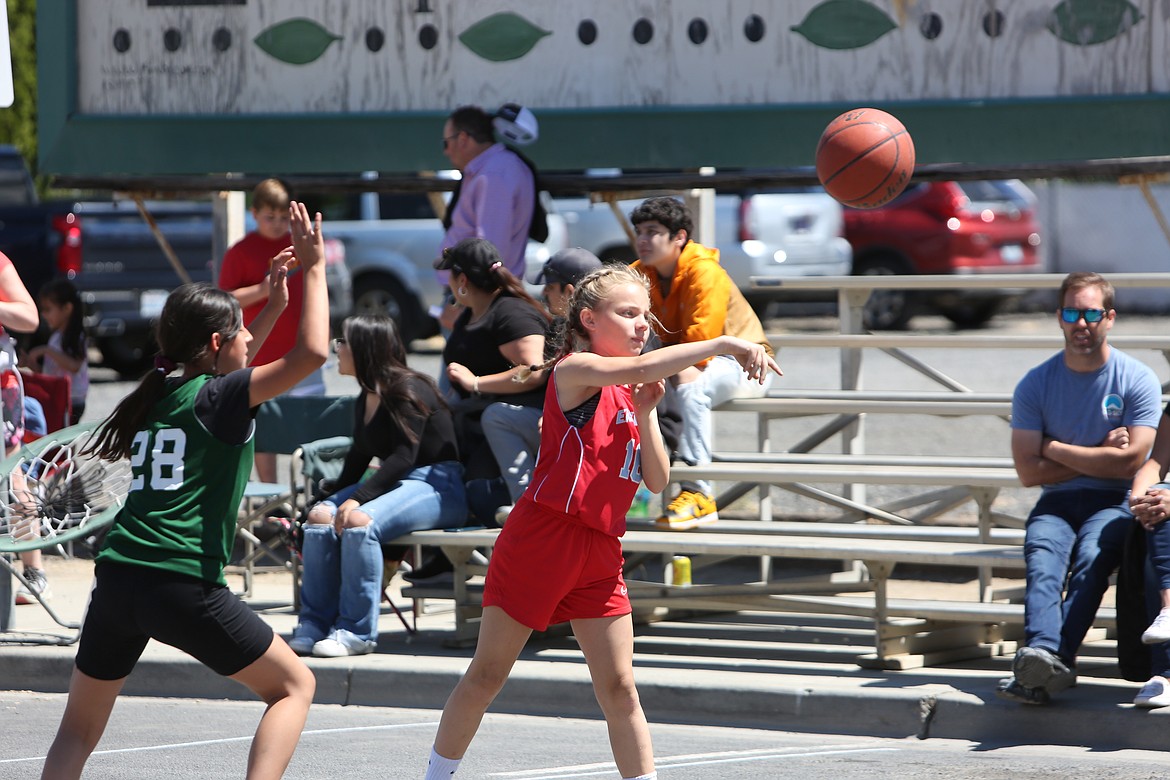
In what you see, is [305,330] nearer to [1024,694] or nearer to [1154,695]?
[1024,694]

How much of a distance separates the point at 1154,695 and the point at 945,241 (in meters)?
16.2

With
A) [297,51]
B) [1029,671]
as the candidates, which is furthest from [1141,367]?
[297,51]

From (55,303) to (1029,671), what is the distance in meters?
7.04

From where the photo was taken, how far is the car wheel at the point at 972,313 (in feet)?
73.5

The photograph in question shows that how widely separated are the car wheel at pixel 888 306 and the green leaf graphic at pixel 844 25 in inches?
498

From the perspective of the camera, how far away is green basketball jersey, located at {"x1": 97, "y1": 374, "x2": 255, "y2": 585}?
4.57 m

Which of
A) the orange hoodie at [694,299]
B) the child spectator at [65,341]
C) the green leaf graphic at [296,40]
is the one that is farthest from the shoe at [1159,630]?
the child spectator at [65,341]

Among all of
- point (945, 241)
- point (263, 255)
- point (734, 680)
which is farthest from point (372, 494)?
point (945, 241)

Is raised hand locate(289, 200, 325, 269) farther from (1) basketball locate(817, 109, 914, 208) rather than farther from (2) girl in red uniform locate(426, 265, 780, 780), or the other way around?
(1) basketball locate(817, 109, 914, 208)

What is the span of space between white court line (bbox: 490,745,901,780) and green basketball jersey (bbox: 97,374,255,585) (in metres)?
1.75

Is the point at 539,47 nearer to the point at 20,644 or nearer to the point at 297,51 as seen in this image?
the point at 297,51

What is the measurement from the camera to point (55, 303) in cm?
1074

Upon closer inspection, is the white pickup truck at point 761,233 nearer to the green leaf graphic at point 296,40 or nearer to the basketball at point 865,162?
the green leaf graphic at point 296,40

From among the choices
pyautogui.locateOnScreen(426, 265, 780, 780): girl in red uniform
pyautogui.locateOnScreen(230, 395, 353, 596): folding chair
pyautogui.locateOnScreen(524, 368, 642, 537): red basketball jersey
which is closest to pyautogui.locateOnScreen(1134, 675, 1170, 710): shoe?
pyautogui.locateOnScreen(426, 265, 780, 780): girl in red uniform
